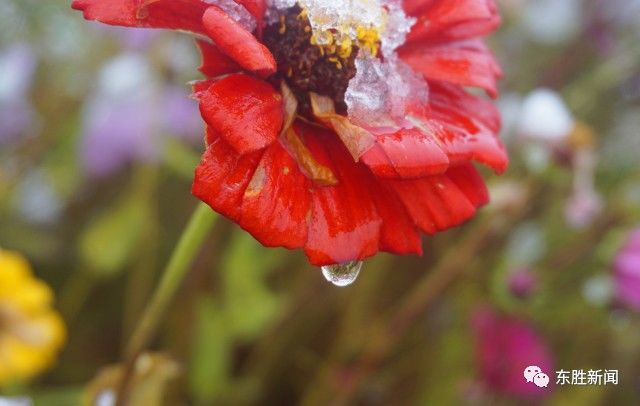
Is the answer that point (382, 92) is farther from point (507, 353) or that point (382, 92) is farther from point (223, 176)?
point (507, 353)

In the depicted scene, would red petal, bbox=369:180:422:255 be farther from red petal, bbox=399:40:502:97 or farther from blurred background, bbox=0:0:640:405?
blurred background, bbox=0:0:640:405

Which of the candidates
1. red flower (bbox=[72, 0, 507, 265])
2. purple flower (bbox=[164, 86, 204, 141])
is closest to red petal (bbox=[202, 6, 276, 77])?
red flower (bbox=[72, 0, 507, 265])

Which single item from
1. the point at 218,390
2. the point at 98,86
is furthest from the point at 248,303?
the point at 98,86

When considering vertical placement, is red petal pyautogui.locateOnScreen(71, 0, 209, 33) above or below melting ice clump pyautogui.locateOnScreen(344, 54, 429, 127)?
above

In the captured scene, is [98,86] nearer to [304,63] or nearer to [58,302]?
[58,302]

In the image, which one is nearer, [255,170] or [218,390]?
[255,170]

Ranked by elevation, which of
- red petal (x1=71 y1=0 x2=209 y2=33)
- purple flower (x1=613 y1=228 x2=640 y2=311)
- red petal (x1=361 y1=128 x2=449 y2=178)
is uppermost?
red petal (x1=71 y1=0 x2=209 y2=33)
